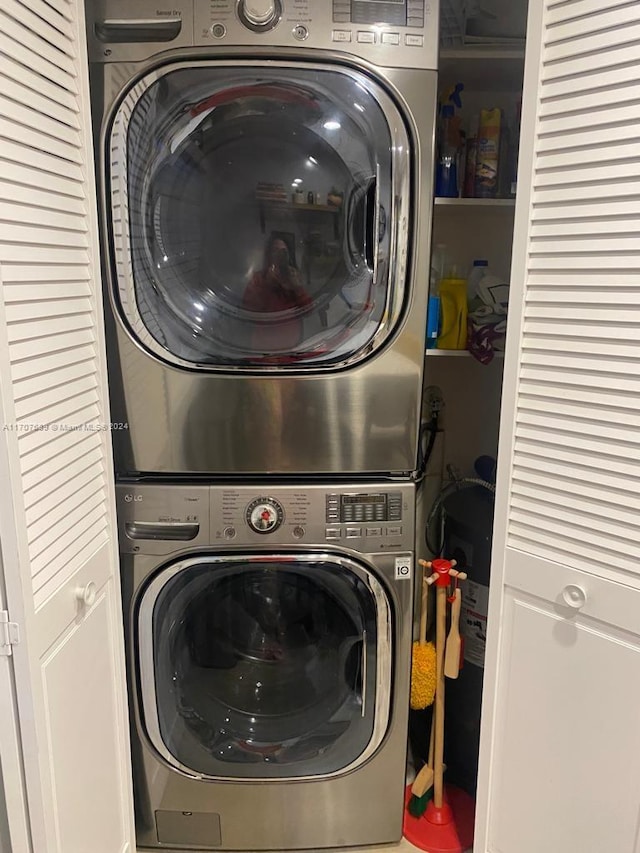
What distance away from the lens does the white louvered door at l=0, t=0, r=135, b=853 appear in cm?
104

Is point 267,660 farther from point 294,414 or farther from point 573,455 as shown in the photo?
point 573,455

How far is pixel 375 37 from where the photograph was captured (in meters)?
1.30

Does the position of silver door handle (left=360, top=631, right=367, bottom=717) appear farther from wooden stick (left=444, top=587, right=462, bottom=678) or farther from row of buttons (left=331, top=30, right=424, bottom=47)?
row of buttons (left=331, top=30, right=424, bottom=47)

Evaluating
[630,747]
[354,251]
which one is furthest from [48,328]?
[630,747]

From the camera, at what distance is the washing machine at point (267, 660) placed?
1485mm

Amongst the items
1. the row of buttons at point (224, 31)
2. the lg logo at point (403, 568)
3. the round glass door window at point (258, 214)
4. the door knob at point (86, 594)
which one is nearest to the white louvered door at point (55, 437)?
the door knob at point (86, 594)

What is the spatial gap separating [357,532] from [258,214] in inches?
28.3

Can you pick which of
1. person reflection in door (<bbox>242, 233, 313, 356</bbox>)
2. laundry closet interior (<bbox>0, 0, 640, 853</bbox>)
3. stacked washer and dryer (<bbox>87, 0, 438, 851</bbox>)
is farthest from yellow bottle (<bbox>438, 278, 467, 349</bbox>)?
person reflection in door (<bbox>242, 233, 313, 356</bbox>)

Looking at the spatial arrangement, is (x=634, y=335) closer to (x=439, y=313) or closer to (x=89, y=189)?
(x=439, y=313)

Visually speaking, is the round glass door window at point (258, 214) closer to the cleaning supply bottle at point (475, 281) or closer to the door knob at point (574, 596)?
the cleaning supply bottle at point (475, 281)

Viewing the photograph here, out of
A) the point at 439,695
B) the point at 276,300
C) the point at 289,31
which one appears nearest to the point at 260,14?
the point at 289,31

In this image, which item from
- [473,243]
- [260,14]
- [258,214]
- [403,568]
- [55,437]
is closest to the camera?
[55,437]

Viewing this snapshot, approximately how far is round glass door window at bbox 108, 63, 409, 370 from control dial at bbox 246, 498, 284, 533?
301 mm

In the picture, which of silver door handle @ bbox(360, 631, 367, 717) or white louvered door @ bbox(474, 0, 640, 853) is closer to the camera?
white louvered door @ bbox(474, 0, 640, 853)
